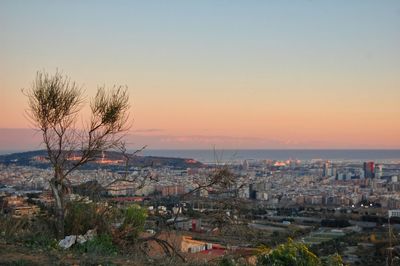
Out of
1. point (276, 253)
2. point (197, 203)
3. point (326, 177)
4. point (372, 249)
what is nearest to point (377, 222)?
point (372, 249)

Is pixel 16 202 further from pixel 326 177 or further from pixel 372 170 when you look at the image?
pixel 372 170

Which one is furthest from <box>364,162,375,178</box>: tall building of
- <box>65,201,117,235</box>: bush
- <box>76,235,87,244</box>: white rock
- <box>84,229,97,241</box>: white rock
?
<box>76,235,87,244</box>: white rock

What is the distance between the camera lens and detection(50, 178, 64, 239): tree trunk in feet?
26.6

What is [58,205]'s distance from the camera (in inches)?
328

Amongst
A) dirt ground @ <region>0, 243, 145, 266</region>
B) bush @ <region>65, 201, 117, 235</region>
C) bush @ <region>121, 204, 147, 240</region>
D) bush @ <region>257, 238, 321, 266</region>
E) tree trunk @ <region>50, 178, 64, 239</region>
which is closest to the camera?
dirt ground @ <region>0, 243, 145, 266</region>

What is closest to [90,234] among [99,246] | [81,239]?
[81,239]

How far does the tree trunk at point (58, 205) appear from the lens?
319 inches

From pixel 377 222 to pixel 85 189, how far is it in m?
19.0

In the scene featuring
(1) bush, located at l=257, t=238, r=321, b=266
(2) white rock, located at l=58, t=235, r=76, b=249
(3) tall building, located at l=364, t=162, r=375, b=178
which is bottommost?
(3) tall building, located at l=364, t=162, r=375, b=178

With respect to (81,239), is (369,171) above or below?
below

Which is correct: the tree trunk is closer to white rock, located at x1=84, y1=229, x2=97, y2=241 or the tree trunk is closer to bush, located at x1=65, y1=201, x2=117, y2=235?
bush, located at x1=65, y1=201, x2=117, y2=235

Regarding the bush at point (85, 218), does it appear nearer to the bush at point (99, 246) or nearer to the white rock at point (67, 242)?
the bush at point (99, 246)

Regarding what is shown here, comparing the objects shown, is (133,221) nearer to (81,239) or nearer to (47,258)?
(81,239)

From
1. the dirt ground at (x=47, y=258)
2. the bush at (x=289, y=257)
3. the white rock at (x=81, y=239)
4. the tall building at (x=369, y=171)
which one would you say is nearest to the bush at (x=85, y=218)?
the white rock at (x=81, y=239)
